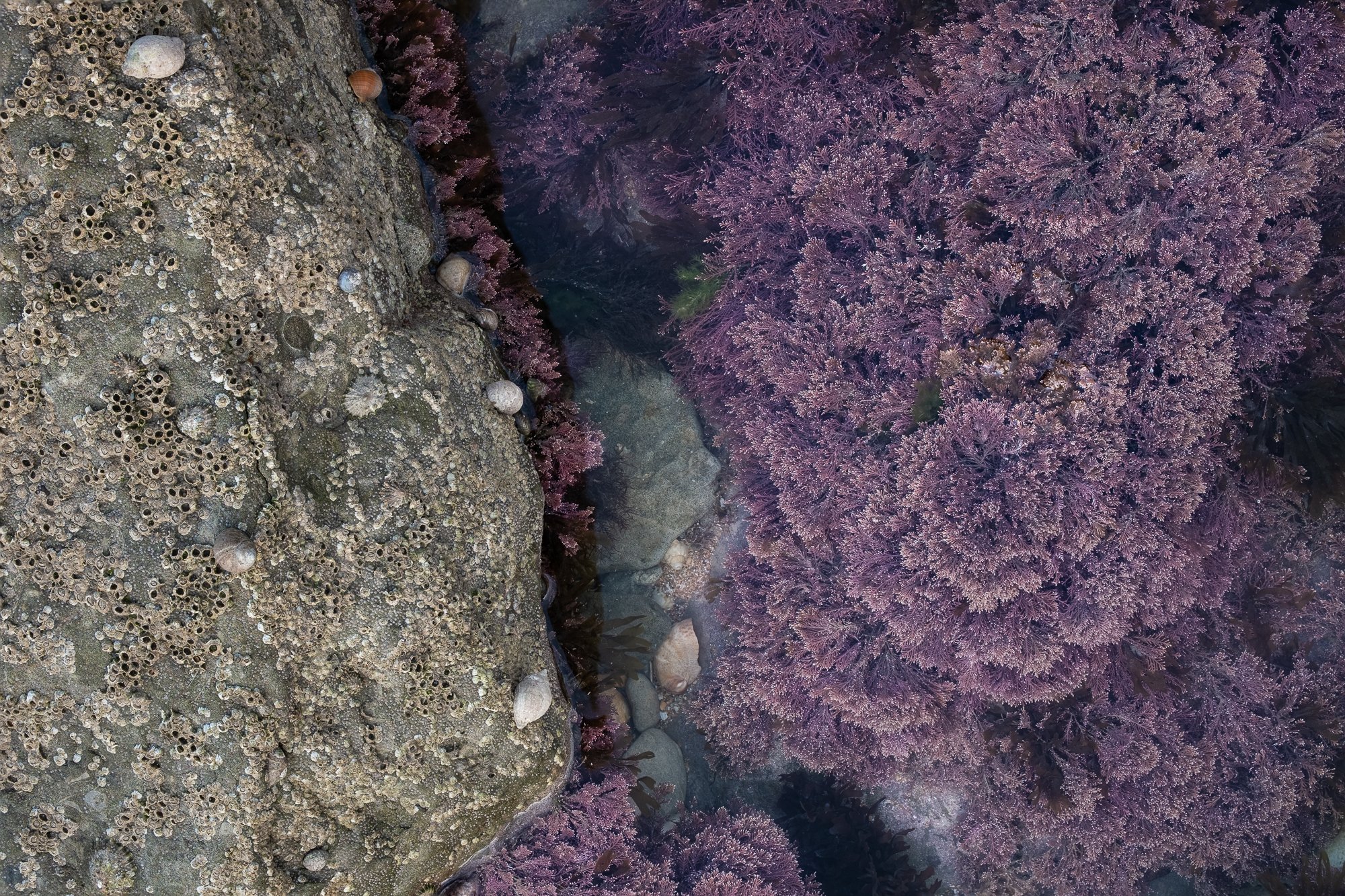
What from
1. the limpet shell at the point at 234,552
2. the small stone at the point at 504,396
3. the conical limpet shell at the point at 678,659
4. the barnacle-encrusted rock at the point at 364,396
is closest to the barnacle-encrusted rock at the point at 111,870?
the limpet shell at the point at 234,552

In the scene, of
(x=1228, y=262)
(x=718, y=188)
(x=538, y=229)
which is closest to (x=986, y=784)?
(x=1228, y=262)

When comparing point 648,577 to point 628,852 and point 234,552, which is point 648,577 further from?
point 234,552

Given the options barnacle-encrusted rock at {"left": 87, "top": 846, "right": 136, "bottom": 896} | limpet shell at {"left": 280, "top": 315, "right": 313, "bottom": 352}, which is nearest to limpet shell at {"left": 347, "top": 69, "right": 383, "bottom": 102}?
limpet shell at {"left": 280, "top": 315, "right": 313, "bottom": 352}

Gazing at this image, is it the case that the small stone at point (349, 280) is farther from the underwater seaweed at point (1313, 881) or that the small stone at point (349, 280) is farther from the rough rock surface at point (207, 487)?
the underwater seaweed at point (1313, 881)

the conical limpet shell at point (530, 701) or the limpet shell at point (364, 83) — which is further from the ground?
the limpet shell at point (364, 83)

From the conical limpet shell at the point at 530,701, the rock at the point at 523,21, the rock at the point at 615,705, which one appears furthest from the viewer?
the rock at the point at 523,21

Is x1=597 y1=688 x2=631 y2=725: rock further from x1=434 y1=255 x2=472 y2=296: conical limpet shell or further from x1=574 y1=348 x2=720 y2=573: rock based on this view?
x1=434 y1=255 x2=472 y2=296: conical limpet shell

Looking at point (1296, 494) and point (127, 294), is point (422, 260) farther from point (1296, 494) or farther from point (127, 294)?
point (1296, 494)
